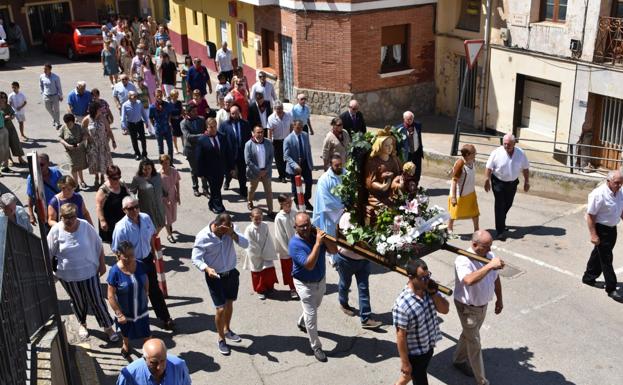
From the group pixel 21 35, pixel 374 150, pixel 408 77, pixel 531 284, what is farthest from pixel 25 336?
pixel 21 35

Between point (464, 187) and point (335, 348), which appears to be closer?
point (335, 348)

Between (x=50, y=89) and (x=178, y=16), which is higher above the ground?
(x=178, y=16)

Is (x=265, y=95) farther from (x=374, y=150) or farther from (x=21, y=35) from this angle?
(x=21, y=35)

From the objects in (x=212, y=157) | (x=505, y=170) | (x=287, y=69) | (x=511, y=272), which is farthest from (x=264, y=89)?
(x=511, y=272)

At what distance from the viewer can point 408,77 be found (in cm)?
1955

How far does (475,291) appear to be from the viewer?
24.1 feet

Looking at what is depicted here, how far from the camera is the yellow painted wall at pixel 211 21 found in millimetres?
21984

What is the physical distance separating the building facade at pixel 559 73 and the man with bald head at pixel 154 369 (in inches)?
394

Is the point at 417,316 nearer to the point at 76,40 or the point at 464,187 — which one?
the point at 464,187

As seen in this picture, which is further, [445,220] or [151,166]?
[151,166]

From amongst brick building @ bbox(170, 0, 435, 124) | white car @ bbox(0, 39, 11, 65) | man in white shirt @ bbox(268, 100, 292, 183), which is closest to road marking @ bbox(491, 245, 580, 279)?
man in white shirt @ bbox(268, 100, 292, 183)

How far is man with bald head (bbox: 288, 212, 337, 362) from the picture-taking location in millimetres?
7910

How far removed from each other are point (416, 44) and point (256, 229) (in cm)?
1146

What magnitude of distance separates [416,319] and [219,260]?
254cm
